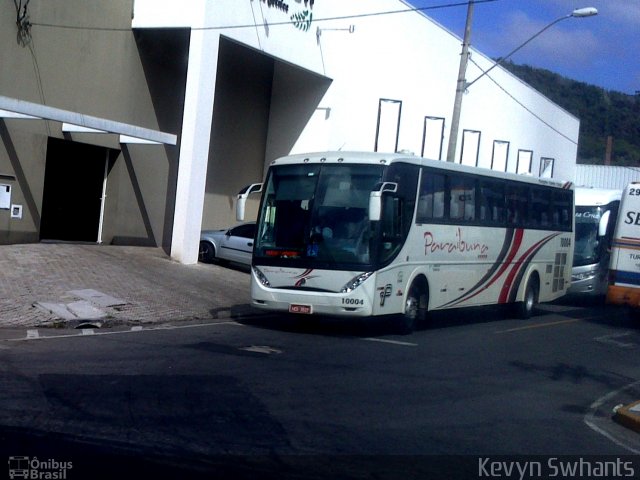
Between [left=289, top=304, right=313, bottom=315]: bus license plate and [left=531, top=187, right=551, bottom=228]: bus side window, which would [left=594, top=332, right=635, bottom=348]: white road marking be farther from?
[left=289, top=304, right=313, bottom=315]: bus license plate

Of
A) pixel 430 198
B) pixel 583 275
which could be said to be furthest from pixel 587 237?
pixel 430 198

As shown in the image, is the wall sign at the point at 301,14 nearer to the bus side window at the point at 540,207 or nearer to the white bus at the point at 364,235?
the bus side window at the point at 540,207

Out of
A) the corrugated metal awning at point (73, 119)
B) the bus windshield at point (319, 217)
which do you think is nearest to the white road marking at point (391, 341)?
the bus windshield at point (319, 217)

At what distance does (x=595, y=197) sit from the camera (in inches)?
998

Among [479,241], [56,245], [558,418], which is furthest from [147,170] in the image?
[558,418]

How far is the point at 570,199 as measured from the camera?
22.2 metres

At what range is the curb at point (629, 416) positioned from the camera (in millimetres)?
9695

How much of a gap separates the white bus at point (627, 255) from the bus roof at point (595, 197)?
5560 millimetres

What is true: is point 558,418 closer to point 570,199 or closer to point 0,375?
point 0,375

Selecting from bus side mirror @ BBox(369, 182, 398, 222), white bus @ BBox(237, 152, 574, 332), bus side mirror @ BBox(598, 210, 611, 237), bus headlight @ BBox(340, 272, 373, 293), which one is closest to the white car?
white bus @ BBox(237, 152, 574, 332)

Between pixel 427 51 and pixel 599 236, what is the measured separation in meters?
12.4

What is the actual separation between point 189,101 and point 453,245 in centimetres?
878

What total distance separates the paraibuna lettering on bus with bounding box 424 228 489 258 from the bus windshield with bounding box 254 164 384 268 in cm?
184

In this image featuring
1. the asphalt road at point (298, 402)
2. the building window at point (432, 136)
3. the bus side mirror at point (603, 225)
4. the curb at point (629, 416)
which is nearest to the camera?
the asphalt road at point (298, 402)
